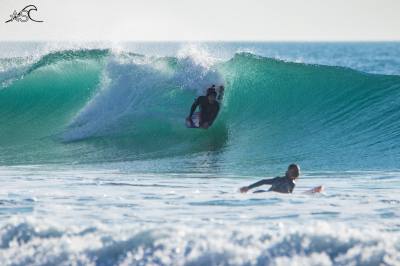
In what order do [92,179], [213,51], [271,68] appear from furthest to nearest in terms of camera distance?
1. [271,68]
2. [213,51]
3. [92,179]

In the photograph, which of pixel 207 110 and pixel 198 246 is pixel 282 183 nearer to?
pixel 198 246

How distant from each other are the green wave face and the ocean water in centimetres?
4

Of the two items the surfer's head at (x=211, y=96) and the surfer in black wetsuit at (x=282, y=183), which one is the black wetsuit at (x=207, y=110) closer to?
the surfer's head at (x=211, y=96)

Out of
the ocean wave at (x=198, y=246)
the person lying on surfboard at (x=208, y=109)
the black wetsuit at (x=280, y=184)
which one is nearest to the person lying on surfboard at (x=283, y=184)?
the black wetsuit at (x=280, y=184)

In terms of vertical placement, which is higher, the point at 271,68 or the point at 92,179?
the point at 271,68

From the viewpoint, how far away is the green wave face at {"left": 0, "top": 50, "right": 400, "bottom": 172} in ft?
45.3

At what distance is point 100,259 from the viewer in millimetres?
6812

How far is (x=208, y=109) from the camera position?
15133 mm

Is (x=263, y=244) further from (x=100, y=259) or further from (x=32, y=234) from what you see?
(x=32, y=234)

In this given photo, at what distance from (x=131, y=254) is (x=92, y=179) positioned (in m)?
4.13

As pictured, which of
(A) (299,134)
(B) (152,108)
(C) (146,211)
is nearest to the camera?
(C) (146,211)

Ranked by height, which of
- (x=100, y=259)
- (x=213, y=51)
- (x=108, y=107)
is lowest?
(x=100, y=259)

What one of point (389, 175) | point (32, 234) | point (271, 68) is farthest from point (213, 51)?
point (32, 234)

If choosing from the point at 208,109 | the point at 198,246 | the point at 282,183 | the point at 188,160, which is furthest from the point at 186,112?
the point at 198,246
